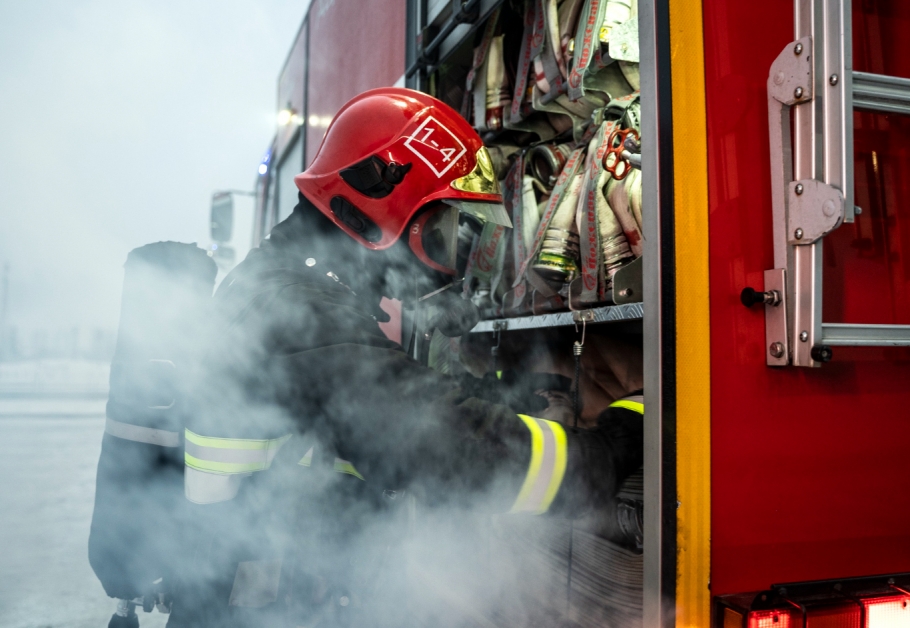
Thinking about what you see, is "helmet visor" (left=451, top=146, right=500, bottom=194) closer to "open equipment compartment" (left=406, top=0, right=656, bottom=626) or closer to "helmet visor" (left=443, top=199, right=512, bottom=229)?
"helmet visor" (left=443, top=199, right=512, bottom=229)

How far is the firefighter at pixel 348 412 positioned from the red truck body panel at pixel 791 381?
0.33 metres

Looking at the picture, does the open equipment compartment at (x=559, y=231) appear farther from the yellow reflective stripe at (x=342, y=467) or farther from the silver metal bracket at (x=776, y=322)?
the yellow reflective stripe at (x=342, y=467)

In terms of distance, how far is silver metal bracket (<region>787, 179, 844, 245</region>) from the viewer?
100cm

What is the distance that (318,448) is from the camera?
1558 millimetres

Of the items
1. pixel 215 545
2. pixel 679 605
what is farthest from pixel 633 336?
pixel 215 545

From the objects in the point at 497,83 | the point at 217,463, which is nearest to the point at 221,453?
the point at 217,463

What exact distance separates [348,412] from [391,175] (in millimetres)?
→ 769

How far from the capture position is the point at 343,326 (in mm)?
1373

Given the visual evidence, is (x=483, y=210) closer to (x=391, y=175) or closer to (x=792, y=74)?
(x=391, y=175)

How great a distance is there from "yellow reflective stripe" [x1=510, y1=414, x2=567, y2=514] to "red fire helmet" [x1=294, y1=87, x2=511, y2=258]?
756mm

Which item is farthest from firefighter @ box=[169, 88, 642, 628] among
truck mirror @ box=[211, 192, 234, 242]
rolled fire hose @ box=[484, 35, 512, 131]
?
truck mirror @ box=[211, 192, 234, 242]

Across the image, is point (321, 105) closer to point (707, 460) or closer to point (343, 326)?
point (343, 326)

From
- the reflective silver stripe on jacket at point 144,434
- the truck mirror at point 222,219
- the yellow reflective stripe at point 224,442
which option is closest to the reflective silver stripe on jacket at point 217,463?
the yellow reflective stripe at point 224,442

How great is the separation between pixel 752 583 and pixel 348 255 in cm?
128
